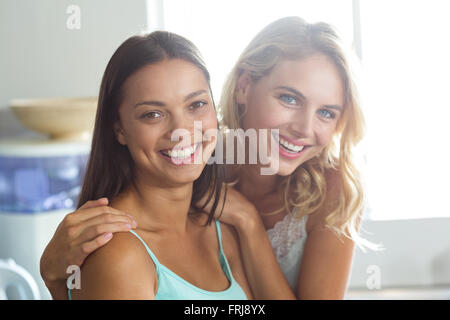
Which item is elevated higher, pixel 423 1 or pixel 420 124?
pixel 423 1

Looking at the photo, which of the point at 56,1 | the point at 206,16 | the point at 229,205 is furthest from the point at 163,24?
the point at 229,205

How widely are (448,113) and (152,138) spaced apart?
22.5 inches

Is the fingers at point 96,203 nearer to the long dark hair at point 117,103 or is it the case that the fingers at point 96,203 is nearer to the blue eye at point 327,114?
the long dark hair at point 117,103

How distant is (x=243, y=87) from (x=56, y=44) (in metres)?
0.31

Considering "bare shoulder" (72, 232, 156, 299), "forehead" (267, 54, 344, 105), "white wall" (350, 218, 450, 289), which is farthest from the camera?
"white wall" (350, 218, 450, 289)

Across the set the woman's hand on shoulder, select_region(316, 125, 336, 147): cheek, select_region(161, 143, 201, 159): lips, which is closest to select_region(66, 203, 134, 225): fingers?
the woman's hand on shoulder

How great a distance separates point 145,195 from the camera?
0.70m

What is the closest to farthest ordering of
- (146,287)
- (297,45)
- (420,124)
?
(146,287) → (297,45) → (420,124)

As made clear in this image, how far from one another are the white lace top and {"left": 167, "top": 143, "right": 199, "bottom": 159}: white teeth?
210mm

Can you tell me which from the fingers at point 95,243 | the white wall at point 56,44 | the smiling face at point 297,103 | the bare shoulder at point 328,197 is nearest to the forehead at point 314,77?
the smiling face at point 297,103

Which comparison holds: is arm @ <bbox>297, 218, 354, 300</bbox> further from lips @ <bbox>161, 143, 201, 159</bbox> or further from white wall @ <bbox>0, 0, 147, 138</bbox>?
white wall @ <bbox>0, 0, 147, 138</bbox>

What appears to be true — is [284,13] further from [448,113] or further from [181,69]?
[448,113]

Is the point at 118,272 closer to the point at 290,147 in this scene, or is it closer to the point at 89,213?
the point at 89,213

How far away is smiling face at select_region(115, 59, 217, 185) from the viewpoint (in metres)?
0.65
